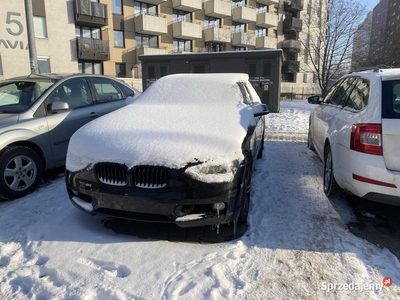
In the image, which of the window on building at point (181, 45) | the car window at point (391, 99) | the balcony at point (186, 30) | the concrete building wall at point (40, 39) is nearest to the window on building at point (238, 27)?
the balcony at point (186, 30)

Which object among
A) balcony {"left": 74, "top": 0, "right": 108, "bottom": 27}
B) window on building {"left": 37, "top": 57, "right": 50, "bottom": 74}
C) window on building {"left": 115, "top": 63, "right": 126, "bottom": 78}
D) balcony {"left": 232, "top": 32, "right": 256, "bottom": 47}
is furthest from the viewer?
balcony {"left": 232, "top": 32, "right": 256, "bottom": 47}

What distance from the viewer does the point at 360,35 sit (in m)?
25.0

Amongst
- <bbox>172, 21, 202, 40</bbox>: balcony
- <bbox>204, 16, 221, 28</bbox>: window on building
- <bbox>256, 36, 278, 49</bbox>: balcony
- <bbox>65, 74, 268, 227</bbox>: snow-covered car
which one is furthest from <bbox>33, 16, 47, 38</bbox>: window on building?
<bbox>256, 36, 278, 49</bbox>: balcony

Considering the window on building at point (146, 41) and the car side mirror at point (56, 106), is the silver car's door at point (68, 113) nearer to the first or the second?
the car side mirror at point (56, 106)

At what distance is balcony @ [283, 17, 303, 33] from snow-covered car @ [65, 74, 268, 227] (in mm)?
37393

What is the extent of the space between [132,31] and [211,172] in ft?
79.3

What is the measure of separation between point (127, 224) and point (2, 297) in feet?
4.13

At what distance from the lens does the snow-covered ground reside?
2.18 metres

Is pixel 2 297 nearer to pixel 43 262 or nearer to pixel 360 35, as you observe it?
pixel 43 262

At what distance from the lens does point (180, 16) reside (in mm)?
27422

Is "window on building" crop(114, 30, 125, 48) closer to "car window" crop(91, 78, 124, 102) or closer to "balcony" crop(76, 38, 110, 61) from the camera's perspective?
"balcony" crop(76, 38, 110, 61)

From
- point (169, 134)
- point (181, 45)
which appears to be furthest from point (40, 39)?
point (169, 134)

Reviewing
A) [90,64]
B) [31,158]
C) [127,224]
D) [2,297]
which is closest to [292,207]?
[127,224]

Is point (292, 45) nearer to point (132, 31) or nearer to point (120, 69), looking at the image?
point (132, 31)
